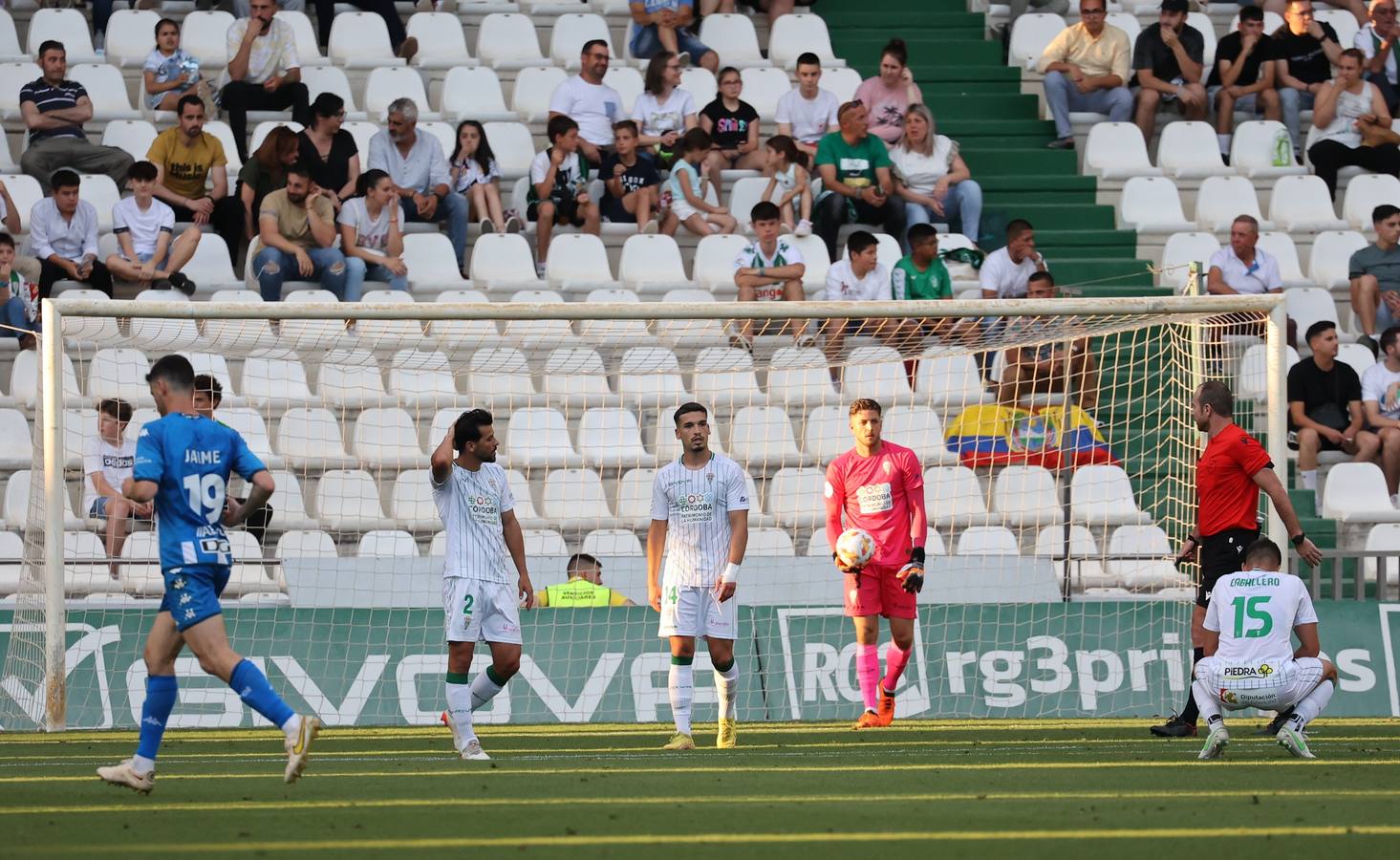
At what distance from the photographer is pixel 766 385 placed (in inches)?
616

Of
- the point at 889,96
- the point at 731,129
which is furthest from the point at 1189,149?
the point at 731,129

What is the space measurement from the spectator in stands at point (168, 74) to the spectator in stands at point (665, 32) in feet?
14.3

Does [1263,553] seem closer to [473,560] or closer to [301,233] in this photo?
[473,560]

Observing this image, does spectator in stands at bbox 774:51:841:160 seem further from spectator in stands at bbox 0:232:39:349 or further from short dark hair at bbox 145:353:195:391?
short dark hair at bbox 145:353:195:391

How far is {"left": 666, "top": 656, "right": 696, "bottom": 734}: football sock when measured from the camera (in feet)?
36.1

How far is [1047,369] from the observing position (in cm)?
1558

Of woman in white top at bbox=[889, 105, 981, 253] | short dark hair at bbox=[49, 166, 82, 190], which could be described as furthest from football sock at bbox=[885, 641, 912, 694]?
short dark hair at bbox=[49, 166, 82, 190]

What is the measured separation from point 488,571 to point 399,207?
24.1 ft

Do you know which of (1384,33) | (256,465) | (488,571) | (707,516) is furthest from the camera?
(1384,33)

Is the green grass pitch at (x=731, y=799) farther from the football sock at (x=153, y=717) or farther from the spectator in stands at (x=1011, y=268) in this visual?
the spectator in stands at (x=1011, y=268)

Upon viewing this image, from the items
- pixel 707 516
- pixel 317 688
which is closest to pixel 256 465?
pixel 707 516

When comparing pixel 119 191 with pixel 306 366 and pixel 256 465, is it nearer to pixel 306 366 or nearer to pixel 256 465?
pixel 306 366

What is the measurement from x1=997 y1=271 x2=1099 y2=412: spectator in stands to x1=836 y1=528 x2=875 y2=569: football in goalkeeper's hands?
9.32ft

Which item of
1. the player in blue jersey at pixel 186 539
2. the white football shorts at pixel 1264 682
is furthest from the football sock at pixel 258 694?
the white football shorts at pixel 1264 682
